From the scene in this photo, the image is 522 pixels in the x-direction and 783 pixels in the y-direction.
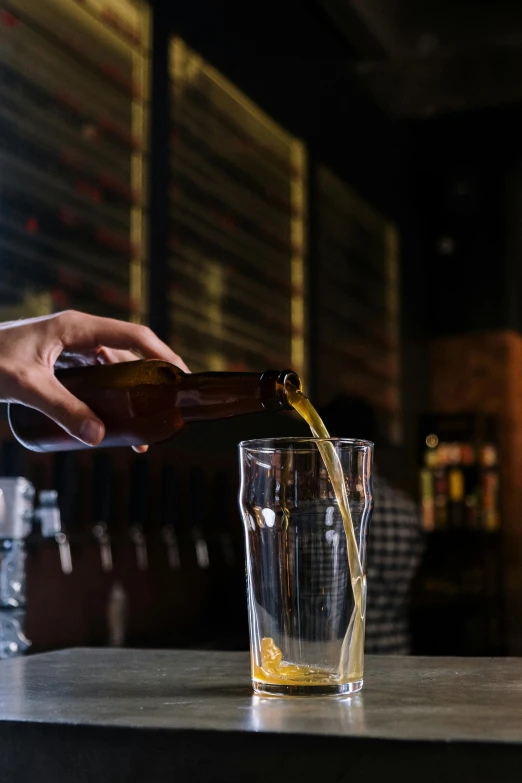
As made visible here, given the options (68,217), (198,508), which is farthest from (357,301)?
(68,217)

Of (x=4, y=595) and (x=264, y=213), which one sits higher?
(x=264, y=213)

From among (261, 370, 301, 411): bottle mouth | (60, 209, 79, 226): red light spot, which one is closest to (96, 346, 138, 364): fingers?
(261, 370, 301, 411): bottle mouth

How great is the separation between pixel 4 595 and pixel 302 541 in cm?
90

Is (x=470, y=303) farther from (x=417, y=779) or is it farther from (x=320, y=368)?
(x=417, y=779)

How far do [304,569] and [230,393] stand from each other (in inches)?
12.0

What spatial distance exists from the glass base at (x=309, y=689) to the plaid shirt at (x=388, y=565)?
209 cm

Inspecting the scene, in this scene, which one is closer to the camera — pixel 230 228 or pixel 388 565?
pixel 388 565

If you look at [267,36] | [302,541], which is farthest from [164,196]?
[302,541]

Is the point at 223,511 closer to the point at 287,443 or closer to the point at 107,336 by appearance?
the point at 107,336

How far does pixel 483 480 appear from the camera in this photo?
583cm

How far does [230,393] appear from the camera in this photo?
3.70ft

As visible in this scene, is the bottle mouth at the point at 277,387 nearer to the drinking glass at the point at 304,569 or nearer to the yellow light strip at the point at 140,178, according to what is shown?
the drinking glass at the point at 304,569

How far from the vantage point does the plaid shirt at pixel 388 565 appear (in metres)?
2.94

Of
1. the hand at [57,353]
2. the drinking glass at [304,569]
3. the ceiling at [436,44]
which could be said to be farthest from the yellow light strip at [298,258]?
the drinking glass at [304,569]
